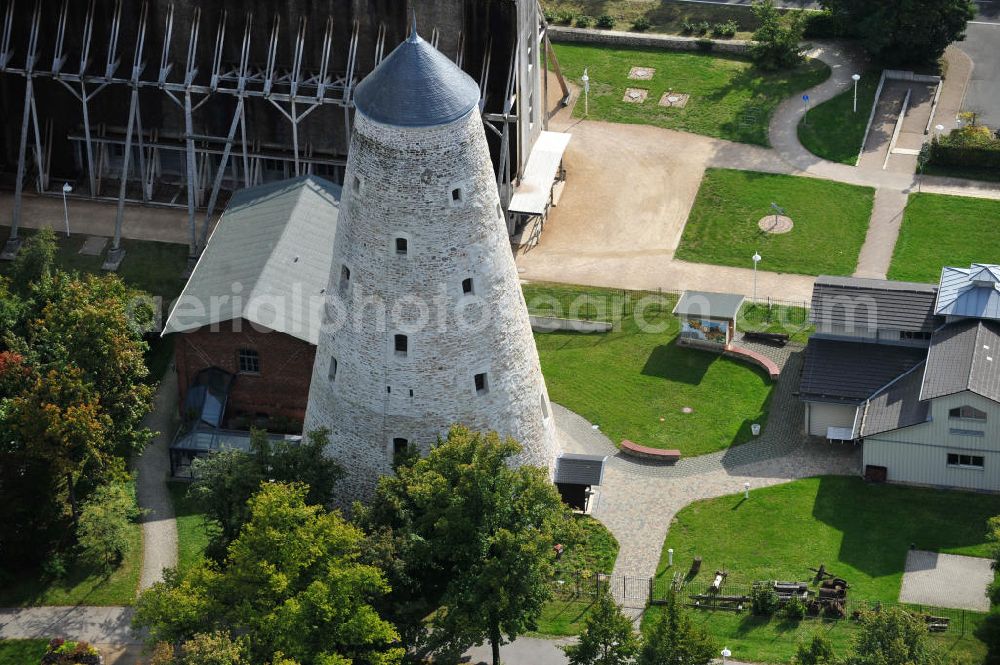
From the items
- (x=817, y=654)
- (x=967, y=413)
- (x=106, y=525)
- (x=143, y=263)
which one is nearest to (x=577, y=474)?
(x=817, y=654)

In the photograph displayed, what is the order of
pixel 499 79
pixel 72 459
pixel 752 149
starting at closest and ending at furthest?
pixel 72 459 → pixel 499 79 → pixel 752 149

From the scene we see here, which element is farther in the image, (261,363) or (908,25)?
(908,25)

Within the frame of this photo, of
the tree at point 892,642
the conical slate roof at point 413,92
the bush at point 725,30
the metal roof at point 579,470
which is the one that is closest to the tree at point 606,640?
the tree at point 892,642

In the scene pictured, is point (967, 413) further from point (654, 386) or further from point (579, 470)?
point (579, 470)

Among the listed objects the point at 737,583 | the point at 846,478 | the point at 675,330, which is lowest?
the point at 737,583

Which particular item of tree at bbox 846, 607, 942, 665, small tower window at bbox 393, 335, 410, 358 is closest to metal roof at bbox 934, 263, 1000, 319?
tree at bbox 846, 607, 942, 665

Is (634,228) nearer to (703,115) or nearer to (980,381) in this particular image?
(703,115)

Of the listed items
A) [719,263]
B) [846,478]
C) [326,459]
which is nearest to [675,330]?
[719,263]
